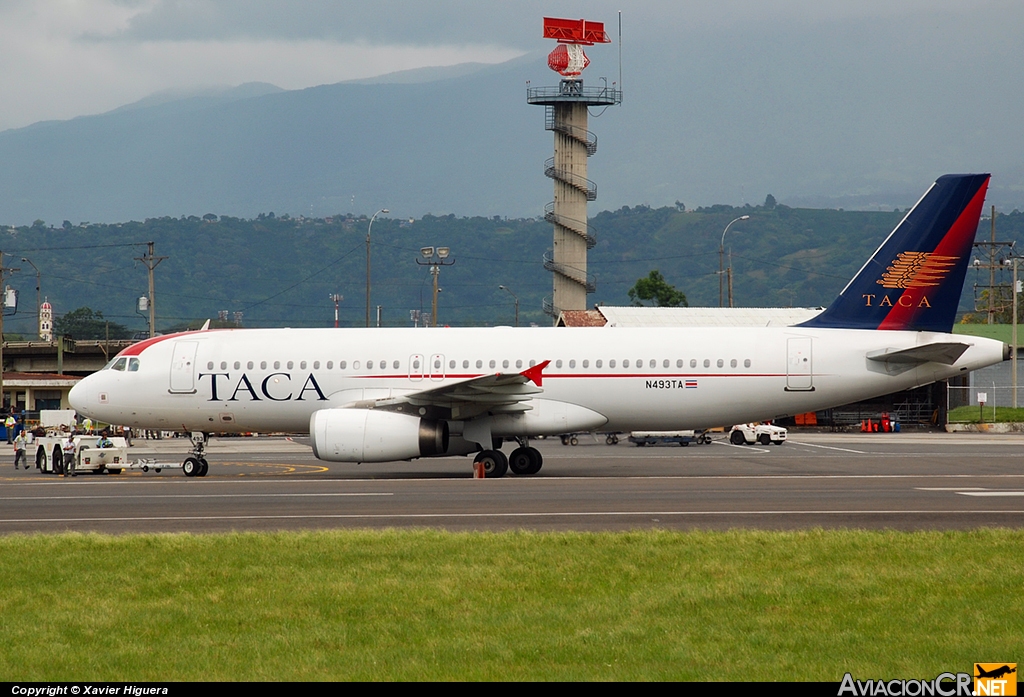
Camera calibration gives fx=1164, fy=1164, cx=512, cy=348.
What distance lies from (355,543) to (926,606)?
6620mm

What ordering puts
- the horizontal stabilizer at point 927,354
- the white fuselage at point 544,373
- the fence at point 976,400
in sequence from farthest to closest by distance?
the fence at point 976,400 < the white fuselage at point 544,373 < the horizontal stabilizer at point 927,354

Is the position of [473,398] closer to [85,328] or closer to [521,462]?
[521,462]

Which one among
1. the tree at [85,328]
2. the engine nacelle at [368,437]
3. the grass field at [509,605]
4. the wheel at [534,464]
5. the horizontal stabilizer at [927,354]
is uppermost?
the tree at [85,328]

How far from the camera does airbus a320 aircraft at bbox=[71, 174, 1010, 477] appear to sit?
25.6 metres

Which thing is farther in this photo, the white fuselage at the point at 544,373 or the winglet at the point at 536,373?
the white fuselage at the point at 544,373

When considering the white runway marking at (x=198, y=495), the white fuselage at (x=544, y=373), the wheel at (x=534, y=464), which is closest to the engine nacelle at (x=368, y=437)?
the white fuselage at (x=544, y=373)

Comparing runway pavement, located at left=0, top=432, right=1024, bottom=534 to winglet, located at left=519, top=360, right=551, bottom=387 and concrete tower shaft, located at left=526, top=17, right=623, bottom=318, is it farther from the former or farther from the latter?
concrete tower shaft, located at left=526, top=17, right=623, bottom=318

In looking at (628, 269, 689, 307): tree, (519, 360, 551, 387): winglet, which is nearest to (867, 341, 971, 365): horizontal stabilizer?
(519, 360, 551, 387): winglet

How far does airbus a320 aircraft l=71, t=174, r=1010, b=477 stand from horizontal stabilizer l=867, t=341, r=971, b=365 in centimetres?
4

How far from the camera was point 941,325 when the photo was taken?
1045 inches

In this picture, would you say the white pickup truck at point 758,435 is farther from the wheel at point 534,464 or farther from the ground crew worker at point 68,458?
the ground crew worker at point 68,458

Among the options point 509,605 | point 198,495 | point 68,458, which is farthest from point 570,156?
point 509,605

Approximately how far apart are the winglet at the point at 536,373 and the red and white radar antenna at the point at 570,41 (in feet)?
237

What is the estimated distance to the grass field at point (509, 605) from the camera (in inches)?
339
